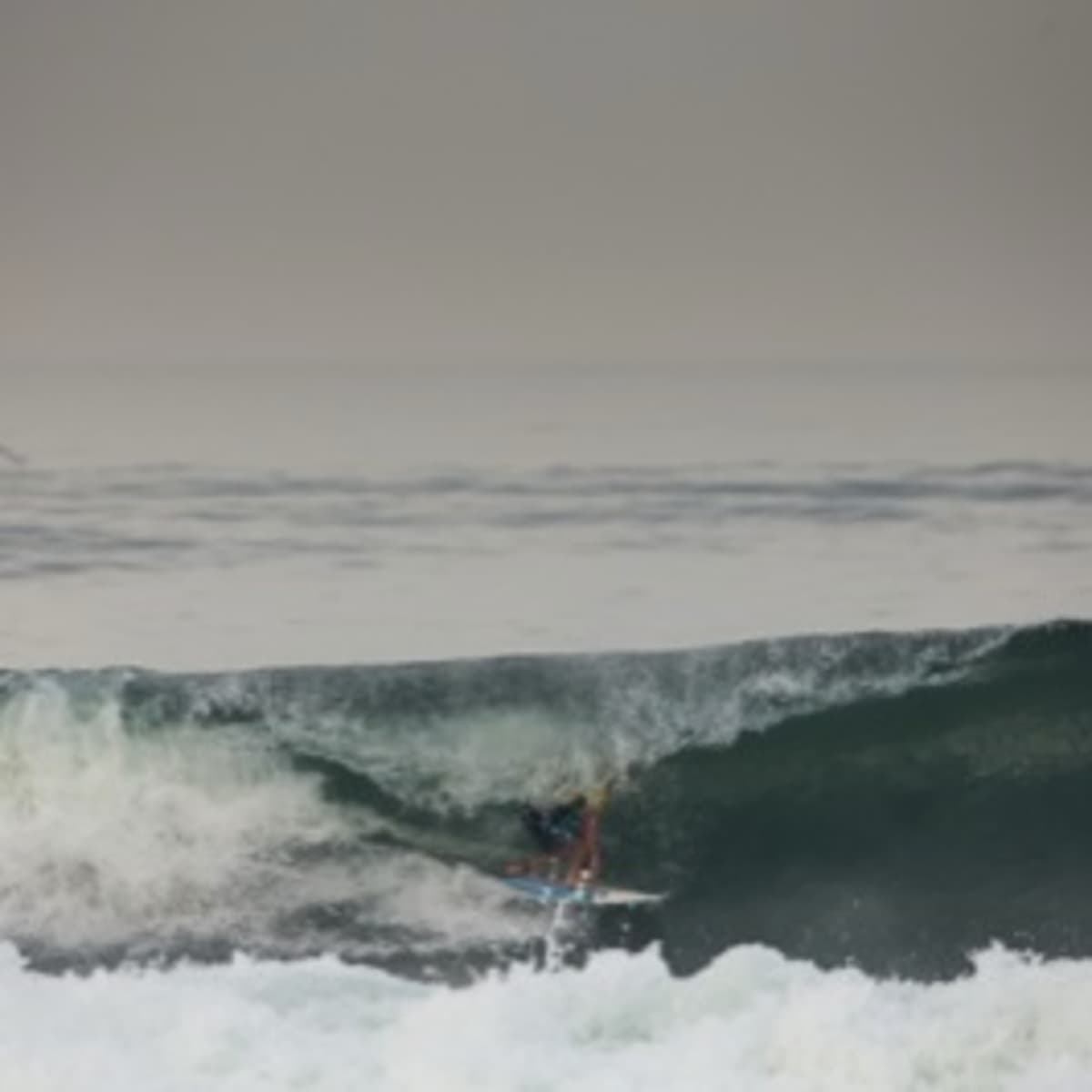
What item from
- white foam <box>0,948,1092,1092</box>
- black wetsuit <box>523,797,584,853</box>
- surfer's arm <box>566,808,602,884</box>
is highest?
black wetsuit <box>523,797,584,853</box>

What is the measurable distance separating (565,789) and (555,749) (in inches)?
2.2

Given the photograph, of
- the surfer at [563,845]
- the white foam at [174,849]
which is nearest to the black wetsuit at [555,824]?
the surfer at [563,845]

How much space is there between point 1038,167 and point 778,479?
58 cm

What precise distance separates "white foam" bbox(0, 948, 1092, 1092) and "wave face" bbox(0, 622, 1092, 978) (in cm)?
4

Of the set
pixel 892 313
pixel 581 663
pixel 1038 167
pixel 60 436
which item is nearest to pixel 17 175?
pixel 60 436

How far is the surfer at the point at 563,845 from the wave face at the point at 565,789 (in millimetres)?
27

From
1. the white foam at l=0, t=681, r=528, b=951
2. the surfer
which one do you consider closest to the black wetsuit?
the surfer

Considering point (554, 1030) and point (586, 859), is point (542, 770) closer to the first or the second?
point (586, 859)

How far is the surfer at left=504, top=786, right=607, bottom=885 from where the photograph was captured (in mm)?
2789

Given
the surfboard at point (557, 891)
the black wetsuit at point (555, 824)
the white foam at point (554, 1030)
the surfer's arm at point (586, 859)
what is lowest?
the white foam at point (554, 1030)

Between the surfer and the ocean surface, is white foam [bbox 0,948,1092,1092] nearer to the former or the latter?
the ocean surface

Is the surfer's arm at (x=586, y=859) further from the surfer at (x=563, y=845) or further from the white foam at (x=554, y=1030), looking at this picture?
the white foam at (x=554, y=1030)

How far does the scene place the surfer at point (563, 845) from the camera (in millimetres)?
2789

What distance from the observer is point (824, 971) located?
283cm
